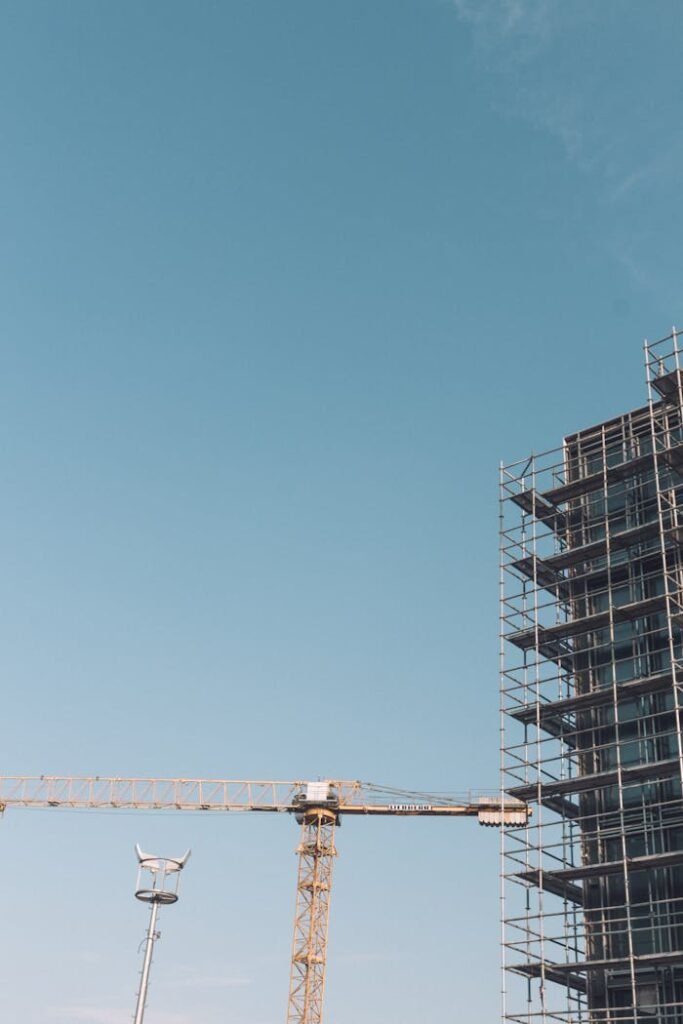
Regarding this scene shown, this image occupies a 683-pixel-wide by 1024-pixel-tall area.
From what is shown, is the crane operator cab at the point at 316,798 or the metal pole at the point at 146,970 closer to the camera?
the metal pole at the point at 146,970

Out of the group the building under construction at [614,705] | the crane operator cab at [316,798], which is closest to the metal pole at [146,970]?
the building under construction at [614,705]

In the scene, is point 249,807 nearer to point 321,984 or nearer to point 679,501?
point 321,984

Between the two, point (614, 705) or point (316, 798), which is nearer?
point (614, 705)

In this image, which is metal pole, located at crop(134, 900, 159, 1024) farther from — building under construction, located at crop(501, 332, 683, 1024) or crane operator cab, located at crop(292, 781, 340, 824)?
crane operator cab, located at crop(292, 781, 340, 824)

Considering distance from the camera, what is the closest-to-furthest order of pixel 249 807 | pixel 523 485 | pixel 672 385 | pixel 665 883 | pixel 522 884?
1. pixel 665 883
2. pixel 522 884
3. pixel 672 385
4. pixel 523 485
5. pixel 249 807

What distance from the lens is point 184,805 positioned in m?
124

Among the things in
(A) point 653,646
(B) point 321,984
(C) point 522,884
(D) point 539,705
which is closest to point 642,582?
(A) point 653,646

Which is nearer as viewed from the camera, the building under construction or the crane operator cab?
the building under construction

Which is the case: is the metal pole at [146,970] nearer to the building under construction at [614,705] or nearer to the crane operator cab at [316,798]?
the building under construction at [614,705]

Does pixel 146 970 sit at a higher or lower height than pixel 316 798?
lower

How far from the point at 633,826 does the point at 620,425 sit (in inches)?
967

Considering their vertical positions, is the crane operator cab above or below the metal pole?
above

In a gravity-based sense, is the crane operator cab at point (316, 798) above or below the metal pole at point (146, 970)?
above

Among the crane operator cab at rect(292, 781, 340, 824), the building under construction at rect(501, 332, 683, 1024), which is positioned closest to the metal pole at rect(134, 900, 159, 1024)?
the building under construction at rect(501, 332, 683, 1024)
